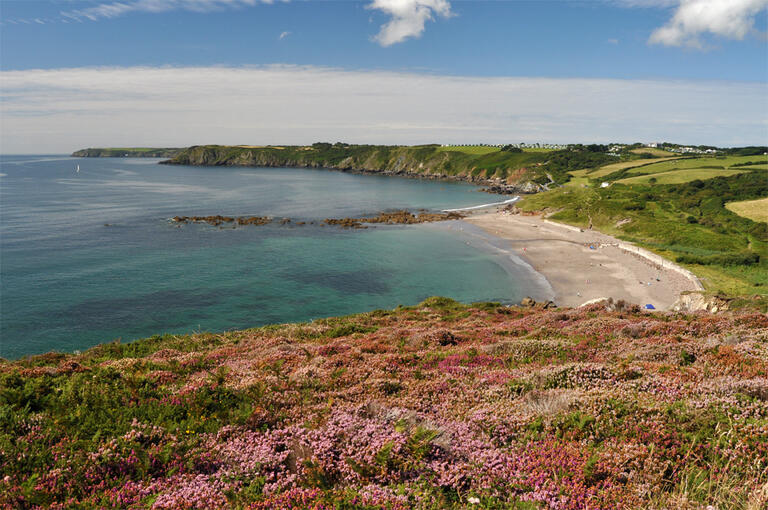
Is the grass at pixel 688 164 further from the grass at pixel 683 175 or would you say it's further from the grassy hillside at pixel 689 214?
the grass at pixel 683 175

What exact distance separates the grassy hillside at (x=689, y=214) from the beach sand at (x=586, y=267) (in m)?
4.59

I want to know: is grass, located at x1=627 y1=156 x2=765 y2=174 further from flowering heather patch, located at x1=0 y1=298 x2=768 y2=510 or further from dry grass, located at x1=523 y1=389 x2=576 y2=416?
dry grass, located at x1=523 y1=389 x2=576 y2=416

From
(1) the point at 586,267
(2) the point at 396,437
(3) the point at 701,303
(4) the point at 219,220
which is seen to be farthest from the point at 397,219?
(2) the point at 396,437

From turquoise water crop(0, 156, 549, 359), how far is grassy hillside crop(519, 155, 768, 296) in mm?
25130

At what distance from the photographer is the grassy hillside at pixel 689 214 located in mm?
54500

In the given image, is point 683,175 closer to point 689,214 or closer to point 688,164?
point 688,164

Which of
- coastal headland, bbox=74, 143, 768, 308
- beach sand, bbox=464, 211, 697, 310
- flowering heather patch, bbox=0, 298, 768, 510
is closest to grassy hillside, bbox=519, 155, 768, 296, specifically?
coastal headland, bbox=74, 143, 768, 308

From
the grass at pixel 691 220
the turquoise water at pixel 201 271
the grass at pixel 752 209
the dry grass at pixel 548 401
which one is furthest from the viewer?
the grass at pixel 752 209

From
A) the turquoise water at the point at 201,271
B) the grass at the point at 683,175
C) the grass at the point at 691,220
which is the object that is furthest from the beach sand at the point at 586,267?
the grass at the point at 683,175

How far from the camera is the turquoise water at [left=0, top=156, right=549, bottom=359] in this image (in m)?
39.1

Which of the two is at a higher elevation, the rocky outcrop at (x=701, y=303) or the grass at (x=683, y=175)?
the grass at (x=683, y=175)

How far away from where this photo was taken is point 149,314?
1588 inches

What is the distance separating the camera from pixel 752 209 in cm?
8406

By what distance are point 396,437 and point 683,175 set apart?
159 metres
